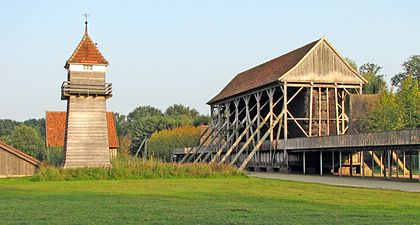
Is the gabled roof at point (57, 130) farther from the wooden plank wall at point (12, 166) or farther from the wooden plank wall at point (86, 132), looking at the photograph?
the wooden plank wall at point (12, 166)

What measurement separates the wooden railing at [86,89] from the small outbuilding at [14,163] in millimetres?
5062

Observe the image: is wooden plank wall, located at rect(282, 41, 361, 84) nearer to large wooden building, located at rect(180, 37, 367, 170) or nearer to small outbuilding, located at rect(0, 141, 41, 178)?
large wooden building, located at rect(180, 37, 367, 170)

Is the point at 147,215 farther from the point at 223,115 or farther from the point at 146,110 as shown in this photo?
the point at 146,110

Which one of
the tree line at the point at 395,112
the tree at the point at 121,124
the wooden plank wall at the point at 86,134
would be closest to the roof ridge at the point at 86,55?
the wooden plank wall at the point at 86,134

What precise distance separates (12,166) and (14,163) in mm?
229

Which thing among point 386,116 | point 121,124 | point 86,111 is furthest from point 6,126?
point 386,116

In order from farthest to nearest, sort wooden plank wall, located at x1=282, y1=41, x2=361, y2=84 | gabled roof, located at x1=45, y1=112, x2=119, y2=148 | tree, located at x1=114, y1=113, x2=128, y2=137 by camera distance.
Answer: tree, located at x1=114, y1=113, x2=128, y2=137, gabled roof, located at x1=45, y1=112, x2=119, y2=148, wooden plank wall, located at x1=282, y1=41, x2=361, y2=84

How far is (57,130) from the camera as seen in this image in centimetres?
6319

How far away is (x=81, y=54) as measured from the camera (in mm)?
43531

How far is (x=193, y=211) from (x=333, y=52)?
3765cm

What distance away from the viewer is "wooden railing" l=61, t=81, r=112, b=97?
137 feet

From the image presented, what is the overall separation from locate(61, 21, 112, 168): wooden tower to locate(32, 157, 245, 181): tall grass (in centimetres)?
300

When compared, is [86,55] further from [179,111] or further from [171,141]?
[179,111]

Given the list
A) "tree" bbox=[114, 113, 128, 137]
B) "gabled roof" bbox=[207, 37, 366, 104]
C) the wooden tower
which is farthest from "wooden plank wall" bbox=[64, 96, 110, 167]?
"tree" bbox=[114, 113, 128, 137]
